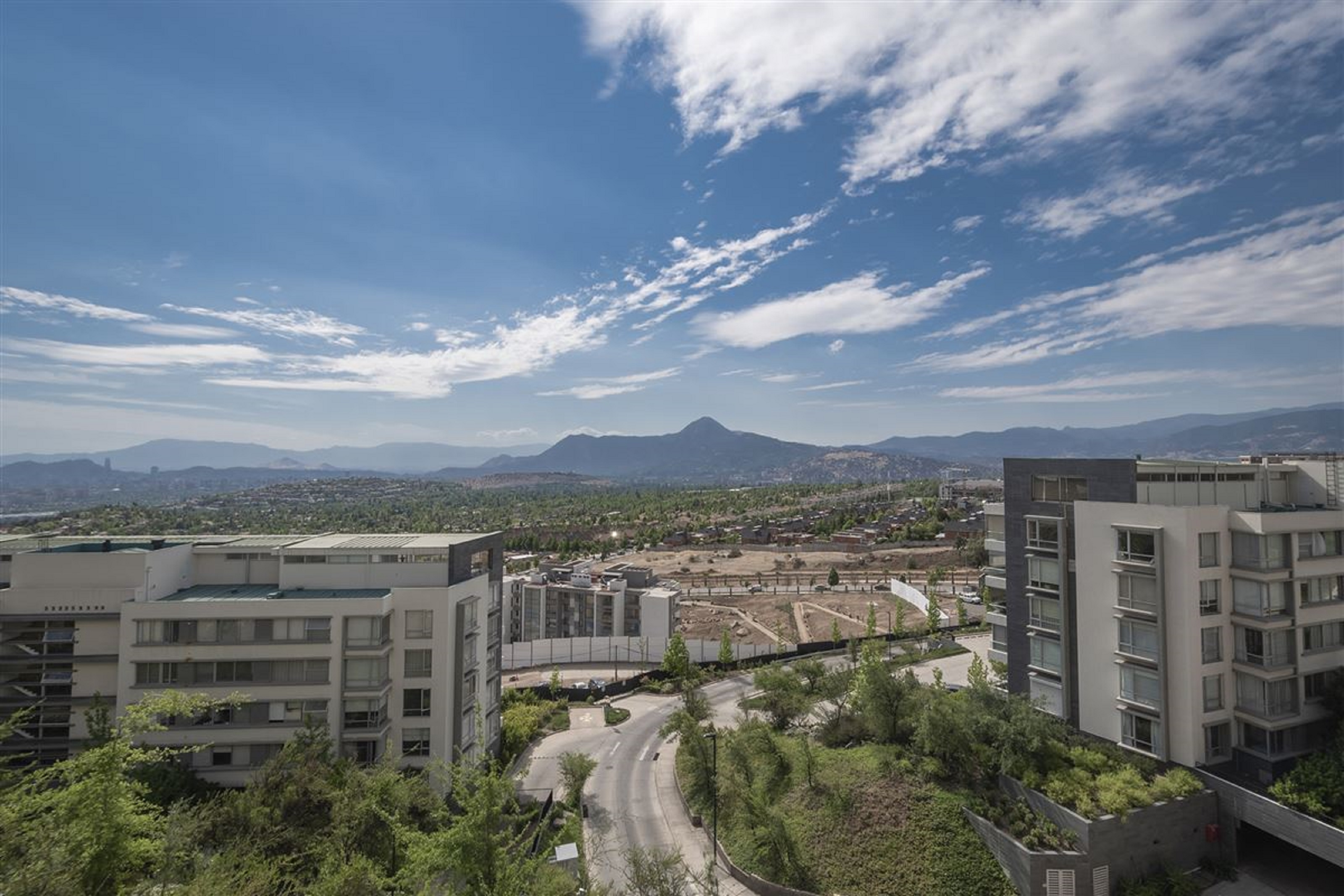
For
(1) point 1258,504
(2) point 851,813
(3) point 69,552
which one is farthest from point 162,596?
(1) point 1258,504

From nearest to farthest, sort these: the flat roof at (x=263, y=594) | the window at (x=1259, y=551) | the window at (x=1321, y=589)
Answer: the window at (x=1259, y=551) < the window at (x=1321, y=589) < the flat roof at (x=263, y=594)

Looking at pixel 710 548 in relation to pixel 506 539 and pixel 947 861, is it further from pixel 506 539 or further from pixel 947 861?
pixel 947 861

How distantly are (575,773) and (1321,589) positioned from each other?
3702 cm

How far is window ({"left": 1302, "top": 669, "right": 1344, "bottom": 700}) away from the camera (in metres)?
29.3

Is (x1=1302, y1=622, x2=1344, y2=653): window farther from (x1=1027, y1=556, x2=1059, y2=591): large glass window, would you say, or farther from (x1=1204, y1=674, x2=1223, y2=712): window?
(x1=1027, y1=556, x2=1059, y2=591): large glass window

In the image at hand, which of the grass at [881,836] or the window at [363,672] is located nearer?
the grass at [881,836]

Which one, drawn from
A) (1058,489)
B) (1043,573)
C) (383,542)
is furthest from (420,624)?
(1058,489)

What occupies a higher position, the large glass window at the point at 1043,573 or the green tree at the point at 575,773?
the large glass window at the point at 1043,573

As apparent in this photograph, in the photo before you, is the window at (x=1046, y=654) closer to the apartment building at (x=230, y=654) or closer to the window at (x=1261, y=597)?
the window at (x=1261, y=597)

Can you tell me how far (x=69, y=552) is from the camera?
30359 millimetres

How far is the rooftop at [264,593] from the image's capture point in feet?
103

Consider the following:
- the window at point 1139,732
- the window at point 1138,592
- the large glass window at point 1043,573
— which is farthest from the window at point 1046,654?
the window at point 1138,592

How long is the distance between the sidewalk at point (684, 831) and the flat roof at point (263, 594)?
19.1m

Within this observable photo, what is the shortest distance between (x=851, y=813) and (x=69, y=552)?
124 feet
